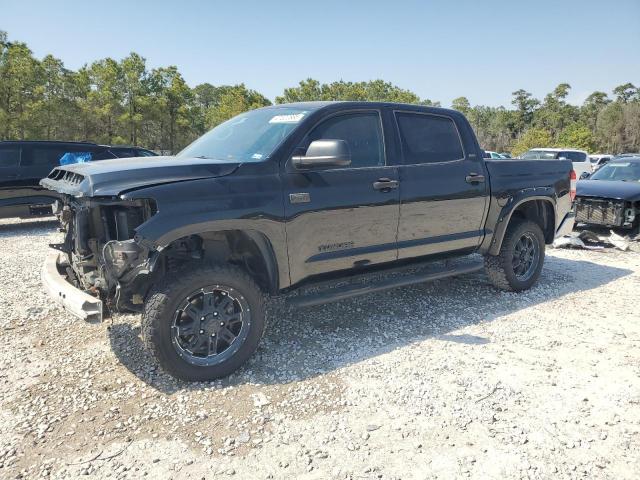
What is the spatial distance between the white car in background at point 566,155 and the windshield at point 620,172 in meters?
7.37

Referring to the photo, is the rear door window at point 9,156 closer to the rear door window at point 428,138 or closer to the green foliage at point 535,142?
the rear door window at point 428,138

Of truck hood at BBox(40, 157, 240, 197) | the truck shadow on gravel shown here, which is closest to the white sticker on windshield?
truck hood at BBox(40, 157, 240, 197)

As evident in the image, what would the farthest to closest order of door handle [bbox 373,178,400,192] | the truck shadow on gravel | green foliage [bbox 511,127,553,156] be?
green foliage [bbox 511,127,553,156] < door handle [bbox 373,178,400,192] < the truck shadow on gravel

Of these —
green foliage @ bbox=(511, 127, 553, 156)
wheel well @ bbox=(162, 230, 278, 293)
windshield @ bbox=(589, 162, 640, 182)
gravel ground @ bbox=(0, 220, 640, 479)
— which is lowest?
gravel ground @ bbox=(0, 220, 640, 479)

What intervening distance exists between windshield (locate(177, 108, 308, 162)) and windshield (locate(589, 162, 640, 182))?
8553 mm

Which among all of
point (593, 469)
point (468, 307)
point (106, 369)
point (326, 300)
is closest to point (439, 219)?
point (468, 307)

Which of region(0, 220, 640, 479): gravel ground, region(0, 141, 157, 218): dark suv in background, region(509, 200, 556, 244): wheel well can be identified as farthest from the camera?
region(0, 141, 157, 218): dark suv in background

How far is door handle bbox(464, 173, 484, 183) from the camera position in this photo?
4.66 meters

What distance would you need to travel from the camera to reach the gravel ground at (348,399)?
2.53 metres

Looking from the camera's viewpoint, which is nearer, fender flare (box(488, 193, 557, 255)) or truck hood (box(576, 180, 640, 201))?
fender flare (box(488, 193, 557, 255))

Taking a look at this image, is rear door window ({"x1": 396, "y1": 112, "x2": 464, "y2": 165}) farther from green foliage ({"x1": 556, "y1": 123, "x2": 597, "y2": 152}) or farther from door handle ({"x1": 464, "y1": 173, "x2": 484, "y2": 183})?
green foliage ({"x1": 556, "y1": 123, "x2": 597, "y2": 152})

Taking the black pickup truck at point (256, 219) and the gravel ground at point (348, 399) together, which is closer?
the gravel ground at point (348, 399)

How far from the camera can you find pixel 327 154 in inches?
133

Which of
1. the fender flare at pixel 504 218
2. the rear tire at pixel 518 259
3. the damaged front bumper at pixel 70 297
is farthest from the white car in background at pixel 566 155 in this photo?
the damaged front bumper at pixel 70 297
